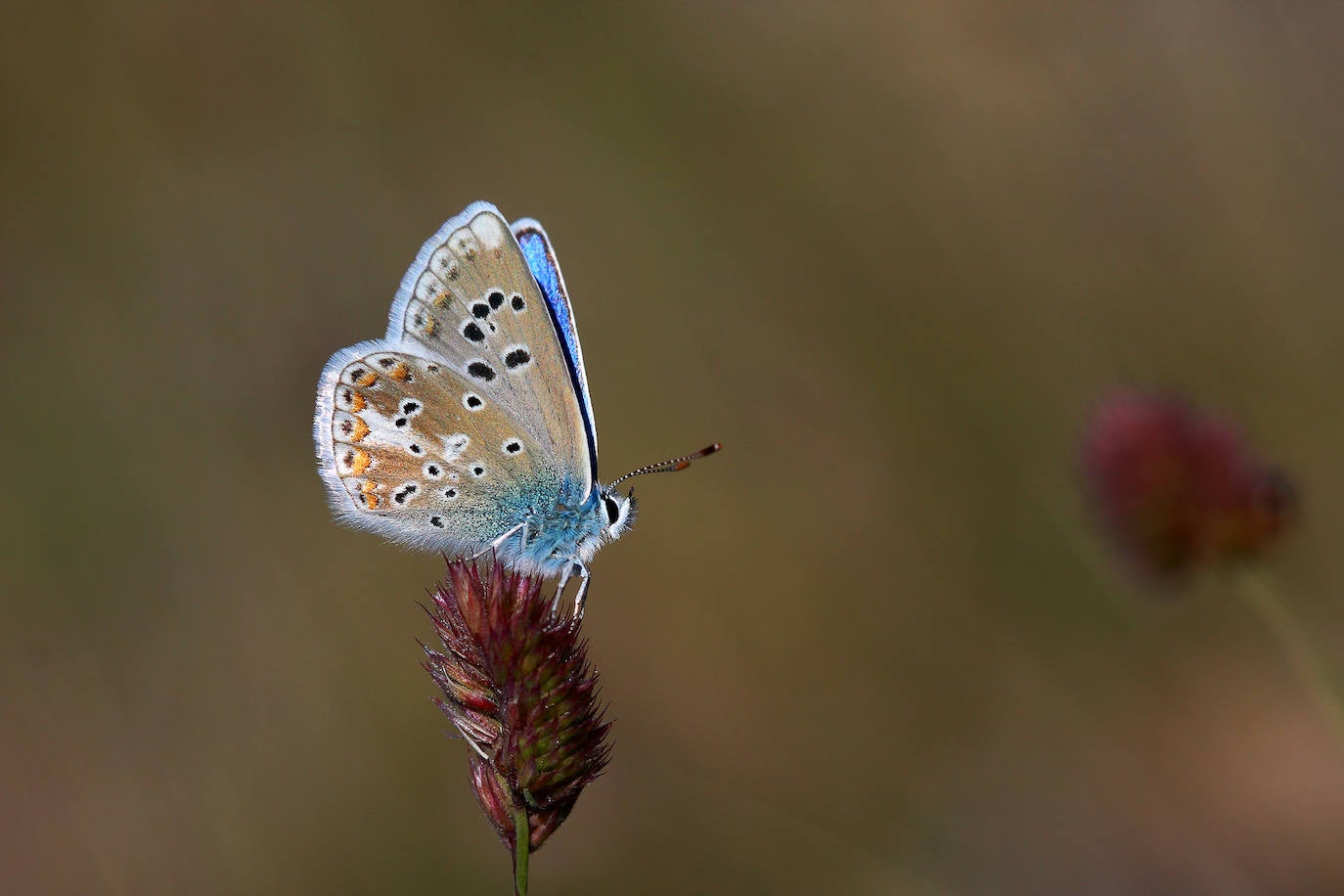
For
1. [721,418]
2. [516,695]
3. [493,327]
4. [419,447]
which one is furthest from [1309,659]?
[721,418]

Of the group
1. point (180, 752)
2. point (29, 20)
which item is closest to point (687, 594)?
point (180, 752)

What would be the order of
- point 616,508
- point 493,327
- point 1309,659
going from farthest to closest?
point 616,508
point 493,327
point 1309,659

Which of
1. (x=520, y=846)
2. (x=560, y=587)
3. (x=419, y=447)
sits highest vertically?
(x=419, y=447)

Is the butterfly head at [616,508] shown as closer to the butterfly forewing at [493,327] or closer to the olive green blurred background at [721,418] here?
the butterfly forewing at [493,327]

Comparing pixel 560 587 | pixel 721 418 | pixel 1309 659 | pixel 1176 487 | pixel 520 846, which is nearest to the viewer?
pixel 520 846

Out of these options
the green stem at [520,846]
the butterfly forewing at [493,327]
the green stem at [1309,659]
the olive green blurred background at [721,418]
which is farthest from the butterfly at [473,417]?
the olive green blurred background at [721,418]

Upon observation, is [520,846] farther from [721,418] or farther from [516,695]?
[721,418]

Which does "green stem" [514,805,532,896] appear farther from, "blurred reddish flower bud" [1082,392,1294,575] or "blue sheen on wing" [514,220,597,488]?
"blurred reddish flower bud" [1082,392,1294,575]

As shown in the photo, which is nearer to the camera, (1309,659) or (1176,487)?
(1309,659)
